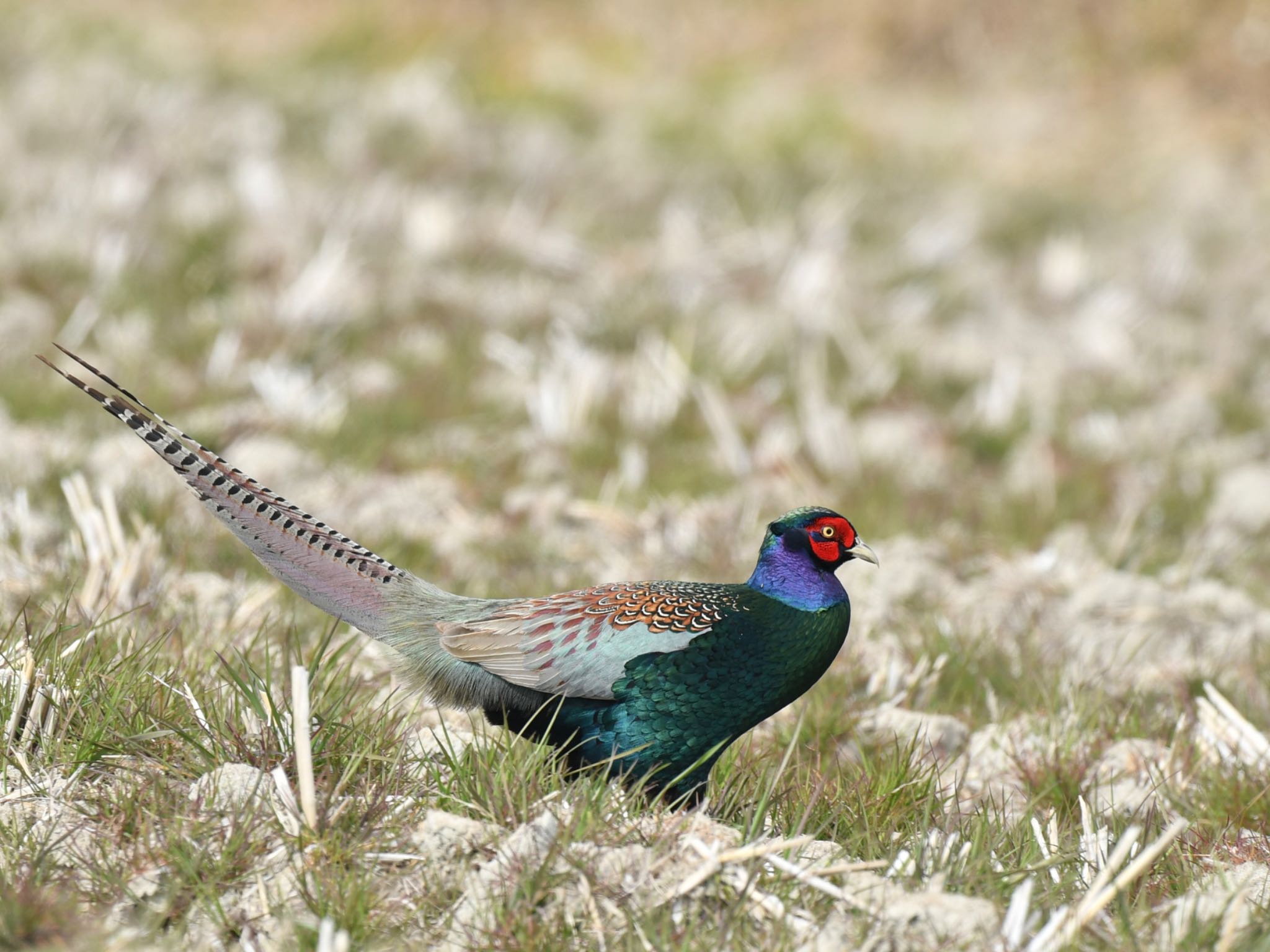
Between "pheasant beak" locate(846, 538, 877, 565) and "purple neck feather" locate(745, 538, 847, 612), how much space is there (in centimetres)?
8

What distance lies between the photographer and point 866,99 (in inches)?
473

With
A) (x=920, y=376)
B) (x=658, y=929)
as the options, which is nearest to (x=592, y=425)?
(x=920, y=376)

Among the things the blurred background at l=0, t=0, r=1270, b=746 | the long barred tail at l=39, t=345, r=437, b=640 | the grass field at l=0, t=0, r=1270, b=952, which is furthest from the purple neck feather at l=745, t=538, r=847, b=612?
the blurred background at l=0, t=0, r=1270, b=746

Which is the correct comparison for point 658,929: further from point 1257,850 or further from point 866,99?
point 866,99

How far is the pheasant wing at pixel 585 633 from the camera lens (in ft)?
9.66

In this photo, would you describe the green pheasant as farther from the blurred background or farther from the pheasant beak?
the blurred background

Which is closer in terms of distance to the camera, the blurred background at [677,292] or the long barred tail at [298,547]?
the long barred tail at [298,547]

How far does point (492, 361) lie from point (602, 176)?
3191 millimetres

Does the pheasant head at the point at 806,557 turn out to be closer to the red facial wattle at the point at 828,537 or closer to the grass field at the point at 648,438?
the red facial wattle at the point at 828,537

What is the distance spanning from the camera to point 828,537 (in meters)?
3.12

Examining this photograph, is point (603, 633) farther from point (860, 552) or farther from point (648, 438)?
point (648, 438)

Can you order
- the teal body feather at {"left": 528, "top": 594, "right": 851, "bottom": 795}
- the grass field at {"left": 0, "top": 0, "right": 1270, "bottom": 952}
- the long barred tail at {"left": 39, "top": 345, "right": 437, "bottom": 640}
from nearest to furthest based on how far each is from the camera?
1. the grass field at {"left": 0, "top": 0, "right": 1270, "bottom": 952}
2. the teal body feather at {"left": 528, "top": 594, "right": 851, "bottom": 795}
3. the long barred tail at {"left": 39, "top": 345, "right": 437, "bottom": 640}

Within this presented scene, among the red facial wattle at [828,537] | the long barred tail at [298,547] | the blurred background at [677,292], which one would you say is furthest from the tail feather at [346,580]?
the blurred background at [677,292]

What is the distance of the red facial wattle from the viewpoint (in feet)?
10.2
